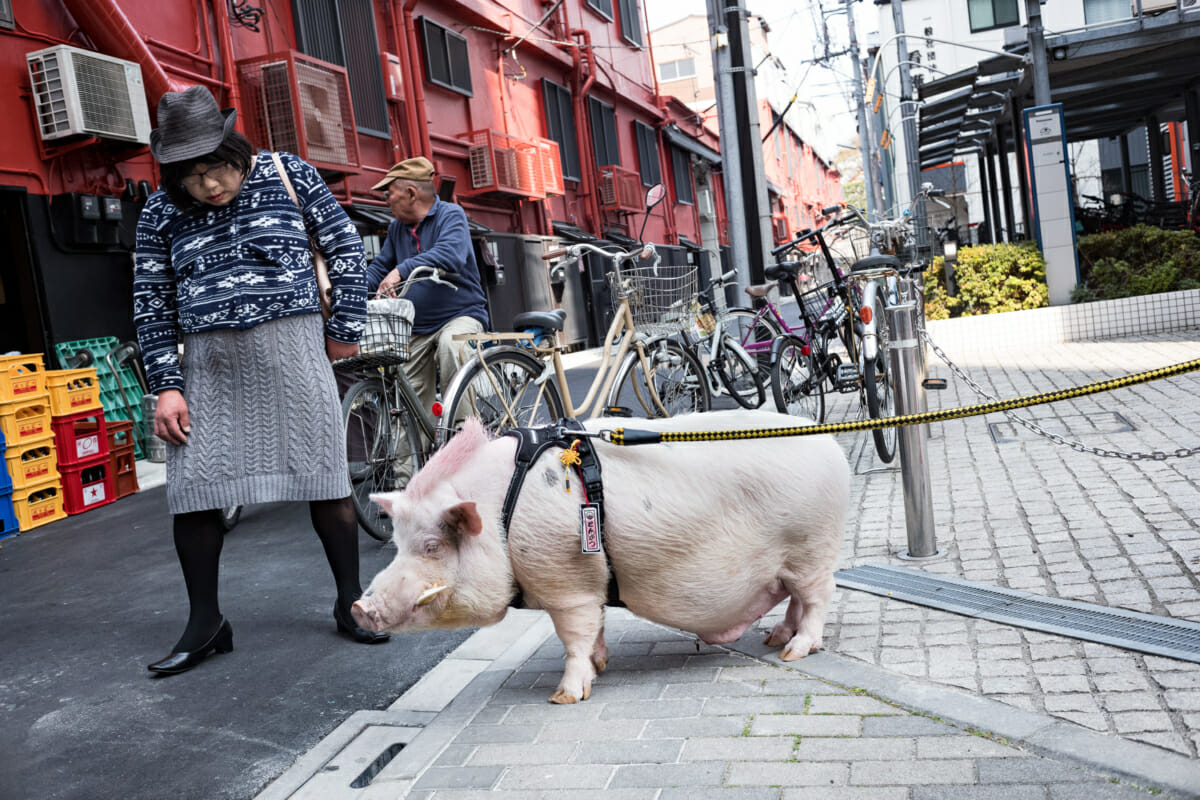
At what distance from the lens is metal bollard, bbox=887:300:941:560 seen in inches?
165

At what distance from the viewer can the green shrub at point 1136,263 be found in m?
11.9

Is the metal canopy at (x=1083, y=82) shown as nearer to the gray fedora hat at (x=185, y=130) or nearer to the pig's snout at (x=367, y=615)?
the gray fedora hat at (x=185, y=130)

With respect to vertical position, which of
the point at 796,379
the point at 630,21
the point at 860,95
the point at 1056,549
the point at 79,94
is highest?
the point at 630,21

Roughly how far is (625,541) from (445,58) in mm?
15528

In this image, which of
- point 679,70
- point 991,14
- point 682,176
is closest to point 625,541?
point 682,176

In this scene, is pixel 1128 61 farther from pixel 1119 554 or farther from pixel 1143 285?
pixel 1119 554

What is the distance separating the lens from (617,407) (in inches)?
250

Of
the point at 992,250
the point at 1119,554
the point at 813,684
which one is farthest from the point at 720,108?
the point at 813,684

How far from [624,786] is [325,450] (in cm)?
180

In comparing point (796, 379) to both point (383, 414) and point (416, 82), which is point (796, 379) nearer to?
point (383, 414)

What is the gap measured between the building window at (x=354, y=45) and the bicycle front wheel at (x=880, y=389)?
9.25 metres

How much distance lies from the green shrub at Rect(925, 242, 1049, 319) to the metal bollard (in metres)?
8.68

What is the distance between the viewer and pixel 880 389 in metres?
6.77

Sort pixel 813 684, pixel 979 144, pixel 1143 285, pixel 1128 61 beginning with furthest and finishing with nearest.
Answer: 1. pixel 979 144
2. pixel 1128 61
3. pixel 1143 285
4. pixel 813 684
